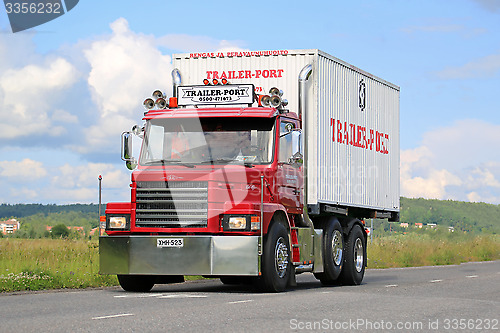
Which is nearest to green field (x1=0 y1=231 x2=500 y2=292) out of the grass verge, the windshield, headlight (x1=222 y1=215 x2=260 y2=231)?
the grass verge

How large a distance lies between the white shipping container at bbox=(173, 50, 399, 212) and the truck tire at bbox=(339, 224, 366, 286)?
29.1 inches

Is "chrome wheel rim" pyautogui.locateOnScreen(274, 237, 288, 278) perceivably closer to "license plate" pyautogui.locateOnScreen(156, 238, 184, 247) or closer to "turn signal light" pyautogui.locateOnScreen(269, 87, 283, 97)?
"license plate" pyautogui.locateOnScreen(156, 238, 184, 247)

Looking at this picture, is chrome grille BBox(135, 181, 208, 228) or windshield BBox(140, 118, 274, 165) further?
windshield BBox(140, 118, 274, 165)

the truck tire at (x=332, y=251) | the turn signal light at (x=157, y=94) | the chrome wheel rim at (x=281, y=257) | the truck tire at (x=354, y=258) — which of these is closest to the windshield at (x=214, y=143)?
the turn signal light at (x=157, y=94)

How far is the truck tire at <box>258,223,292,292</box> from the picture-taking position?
48.5 ft

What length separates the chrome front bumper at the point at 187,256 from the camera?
14547 mm

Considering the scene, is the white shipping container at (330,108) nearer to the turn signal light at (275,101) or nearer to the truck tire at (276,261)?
the turn signal light at (275,101)

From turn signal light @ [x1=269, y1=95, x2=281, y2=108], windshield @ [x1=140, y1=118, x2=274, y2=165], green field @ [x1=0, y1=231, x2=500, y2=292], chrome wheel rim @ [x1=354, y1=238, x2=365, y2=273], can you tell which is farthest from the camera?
chrome wheel rim @ [x1=354, y1=238, x2=365, y2=273]

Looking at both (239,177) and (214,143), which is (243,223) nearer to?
(239,177)

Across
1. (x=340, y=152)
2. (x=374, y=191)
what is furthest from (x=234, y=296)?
(x=374, y=191)

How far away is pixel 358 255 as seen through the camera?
66.4 feet

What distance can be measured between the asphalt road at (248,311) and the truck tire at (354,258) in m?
3.22

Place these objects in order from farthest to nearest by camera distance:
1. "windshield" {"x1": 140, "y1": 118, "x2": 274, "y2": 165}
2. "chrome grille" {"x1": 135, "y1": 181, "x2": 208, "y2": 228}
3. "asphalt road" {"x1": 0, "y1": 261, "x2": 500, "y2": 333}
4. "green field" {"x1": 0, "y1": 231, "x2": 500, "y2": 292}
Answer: "green field" {"x1": 0, "y1": 231, "x2": 500, "y2": 292} → "windshield" {"x1": 140, "y1": 118, "x2": 274, "y2": 165} → "chrome grille" {"x1": 135, "y1": 181, "x2": 208, "y2": 228} → "asphalt road" {"x1": 0, "y1": 261, "x2": 500, "y2": 333}

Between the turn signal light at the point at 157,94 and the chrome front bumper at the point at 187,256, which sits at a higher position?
the turn signal light at the point at 157,94
